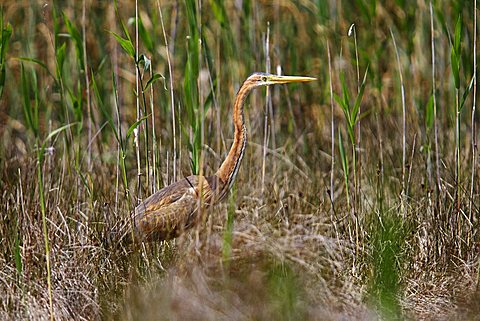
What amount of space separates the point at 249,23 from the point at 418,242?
1.69 m

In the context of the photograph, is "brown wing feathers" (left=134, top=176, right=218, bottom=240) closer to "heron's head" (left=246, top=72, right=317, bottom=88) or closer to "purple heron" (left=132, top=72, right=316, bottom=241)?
"purple heron" (left=132, top=72, right=316, bottom=241)

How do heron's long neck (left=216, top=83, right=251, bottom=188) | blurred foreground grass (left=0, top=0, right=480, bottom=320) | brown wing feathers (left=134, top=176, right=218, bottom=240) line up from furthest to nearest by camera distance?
heron's long neck (left=216, top=83, right=251, bottom=188)
brown wing feathers (left=134, top=176, right=218, bottom=240)
blurred foreground grass (left=0, top=0, right=480, bottom=320)

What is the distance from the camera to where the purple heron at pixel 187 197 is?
13.1 feet

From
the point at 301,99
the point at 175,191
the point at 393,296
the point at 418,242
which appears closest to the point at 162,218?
the point at 175,191

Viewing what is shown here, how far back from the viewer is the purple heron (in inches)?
157

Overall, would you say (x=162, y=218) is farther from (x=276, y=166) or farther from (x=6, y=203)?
(x=276, y=166)

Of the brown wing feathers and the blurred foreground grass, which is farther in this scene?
the brown wing feathers

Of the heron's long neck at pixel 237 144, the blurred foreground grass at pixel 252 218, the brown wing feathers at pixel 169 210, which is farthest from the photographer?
the heron's long neck at pixel 237 144

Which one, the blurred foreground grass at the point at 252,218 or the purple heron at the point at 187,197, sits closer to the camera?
the blurred foreground grass at the point at 252,218

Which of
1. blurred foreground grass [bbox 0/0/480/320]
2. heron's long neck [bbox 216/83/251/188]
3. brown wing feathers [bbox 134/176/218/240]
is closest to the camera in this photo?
blurred foreground grass [bbox 0/0/480/320]

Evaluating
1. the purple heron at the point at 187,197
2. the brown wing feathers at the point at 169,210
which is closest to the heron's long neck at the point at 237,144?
the purple heron at the point at 187,197

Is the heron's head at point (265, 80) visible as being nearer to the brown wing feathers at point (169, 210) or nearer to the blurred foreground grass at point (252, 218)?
the blurred foreground grass at point (252, 218)

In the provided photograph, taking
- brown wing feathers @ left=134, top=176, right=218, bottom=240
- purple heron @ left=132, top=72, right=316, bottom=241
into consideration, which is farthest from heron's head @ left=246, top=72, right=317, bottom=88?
brown wing feathers @ left=134, top=176, right=218, bottom=240

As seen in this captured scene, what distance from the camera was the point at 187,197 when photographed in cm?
406
